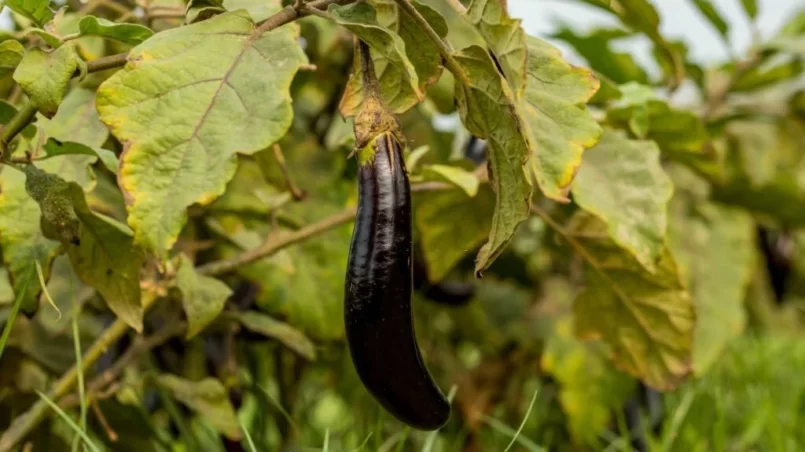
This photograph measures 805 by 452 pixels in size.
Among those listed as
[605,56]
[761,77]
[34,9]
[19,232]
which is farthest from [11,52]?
[761,77]

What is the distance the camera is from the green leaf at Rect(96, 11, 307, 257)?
0.57m

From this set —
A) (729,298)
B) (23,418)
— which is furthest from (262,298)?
(729,298)

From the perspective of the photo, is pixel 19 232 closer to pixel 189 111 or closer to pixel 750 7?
pixel 189 111

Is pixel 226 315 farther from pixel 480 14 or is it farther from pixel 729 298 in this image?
pixel 729 298

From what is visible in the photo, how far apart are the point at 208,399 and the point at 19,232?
0.31 meters

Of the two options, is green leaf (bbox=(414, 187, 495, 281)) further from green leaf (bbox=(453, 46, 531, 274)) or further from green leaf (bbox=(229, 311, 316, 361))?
green leaf (bbox=(453, 46, 531, 274))

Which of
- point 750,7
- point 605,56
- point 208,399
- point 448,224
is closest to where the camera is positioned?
point 208,399

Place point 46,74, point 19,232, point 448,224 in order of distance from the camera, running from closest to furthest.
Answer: point 46,74
point 19,232
point 448,224

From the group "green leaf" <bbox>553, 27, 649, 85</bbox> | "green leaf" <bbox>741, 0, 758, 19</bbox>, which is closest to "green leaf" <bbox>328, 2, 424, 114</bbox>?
"green leaf" <bbox>553, 27, 649, 85</bbox>

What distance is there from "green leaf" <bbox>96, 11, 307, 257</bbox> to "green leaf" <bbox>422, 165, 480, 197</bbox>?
0.25m

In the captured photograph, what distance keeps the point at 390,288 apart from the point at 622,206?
394 mm

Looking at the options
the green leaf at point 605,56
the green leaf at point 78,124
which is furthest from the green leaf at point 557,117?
the green leaf at point 605,56

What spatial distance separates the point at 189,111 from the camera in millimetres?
596

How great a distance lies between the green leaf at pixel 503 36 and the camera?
0.57m
